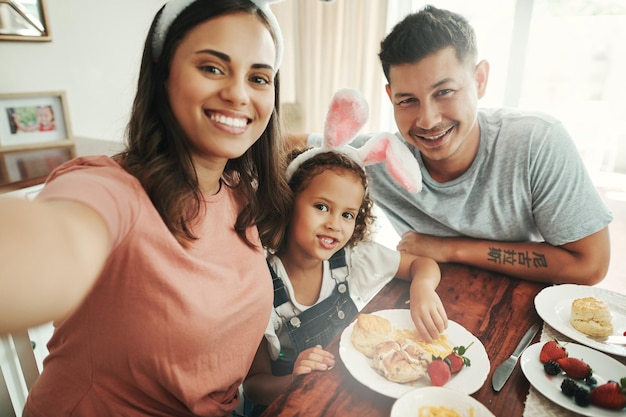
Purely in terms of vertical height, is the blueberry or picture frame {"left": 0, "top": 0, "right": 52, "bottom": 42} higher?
picture frame {"left": 0, "top": 0, "right": 52, "bottom": 42}

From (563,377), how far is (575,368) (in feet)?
0.10

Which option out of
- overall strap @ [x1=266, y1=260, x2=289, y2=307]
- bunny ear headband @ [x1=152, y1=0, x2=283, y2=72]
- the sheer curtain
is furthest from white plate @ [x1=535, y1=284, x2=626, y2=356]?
the sheer curtain

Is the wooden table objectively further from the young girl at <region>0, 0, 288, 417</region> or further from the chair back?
the chair back

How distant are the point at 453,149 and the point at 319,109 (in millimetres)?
1966

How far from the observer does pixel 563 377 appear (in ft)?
2.58

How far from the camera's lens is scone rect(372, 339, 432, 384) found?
806 millimetres

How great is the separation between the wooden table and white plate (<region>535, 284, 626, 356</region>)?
0.04 metres

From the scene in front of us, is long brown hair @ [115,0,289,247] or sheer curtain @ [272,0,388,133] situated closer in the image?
long brown hair @ [115,0,289,247]

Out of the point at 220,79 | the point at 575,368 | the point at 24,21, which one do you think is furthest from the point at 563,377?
the point at 24,21

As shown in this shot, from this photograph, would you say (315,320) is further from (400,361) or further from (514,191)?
(514,191)

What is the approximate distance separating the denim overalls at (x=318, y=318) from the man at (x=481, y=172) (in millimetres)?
280

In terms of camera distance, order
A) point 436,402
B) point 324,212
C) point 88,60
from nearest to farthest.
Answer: point 436,402, point 324,212, point 88,60

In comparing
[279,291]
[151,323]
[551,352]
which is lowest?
[279,291]

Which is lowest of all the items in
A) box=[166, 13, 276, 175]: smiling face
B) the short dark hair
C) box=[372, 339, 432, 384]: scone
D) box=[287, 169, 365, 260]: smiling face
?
box=[372, 339, 432, 384]: scone
